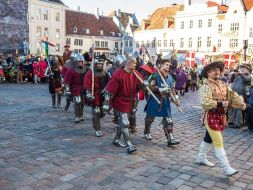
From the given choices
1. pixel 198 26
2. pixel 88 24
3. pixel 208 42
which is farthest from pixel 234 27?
pixel 88 24

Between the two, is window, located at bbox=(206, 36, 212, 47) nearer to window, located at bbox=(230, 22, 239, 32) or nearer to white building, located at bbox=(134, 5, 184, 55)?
window, located at bbox=(230, 22, 239, 32)

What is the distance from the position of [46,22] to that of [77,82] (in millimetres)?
41308

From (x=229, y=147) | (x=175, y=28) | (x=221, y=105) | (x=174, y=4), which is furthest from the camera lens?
(x=174, y=4)

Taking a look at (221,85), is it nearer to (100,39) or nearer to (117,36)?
Result: (100,39)

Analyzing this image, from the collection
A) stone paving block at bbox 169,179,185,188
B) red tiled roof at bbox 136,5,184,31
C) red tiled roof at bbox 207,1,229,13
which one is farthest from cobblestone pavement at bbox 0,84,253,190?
red tiled roof at bbox 136,5,184,31

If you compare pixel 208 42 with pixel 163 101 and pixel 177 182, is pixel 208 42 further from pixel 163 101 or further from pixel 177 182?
pixel 177 182

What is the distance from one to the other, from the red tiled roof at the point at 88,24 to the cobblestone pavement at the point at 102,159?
151 feet

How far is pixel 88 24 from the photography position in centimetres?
5497

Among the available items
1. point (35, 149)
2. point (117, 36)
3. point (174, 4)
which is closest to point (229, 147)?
point (35, 149)

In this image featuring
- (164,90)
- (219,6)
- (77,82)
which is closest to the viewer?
(164,90)

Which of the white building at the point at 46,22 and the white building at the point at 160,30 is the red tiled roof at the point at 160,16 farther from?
the white building at the point at 46,22

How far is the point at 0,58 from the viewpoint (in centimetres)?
1978

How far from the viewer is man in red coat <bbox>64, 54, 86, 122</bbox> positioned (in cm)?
835

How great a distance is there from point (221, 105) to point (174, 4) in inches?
1992
